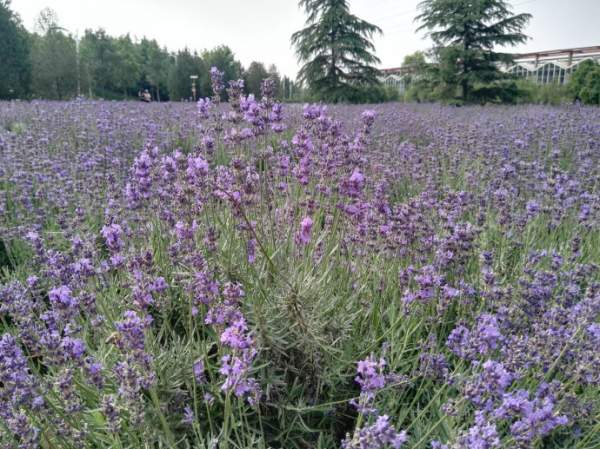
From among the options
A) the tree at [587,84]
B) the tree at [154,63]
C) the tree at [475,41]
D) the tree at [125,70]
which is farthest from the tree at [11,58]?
the tree at [587,84]

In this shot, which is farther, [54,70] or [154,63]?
[154,63]

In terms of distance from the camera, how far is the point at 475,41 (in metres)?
21.5

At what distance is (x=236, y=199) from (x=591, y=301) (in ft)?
4.78

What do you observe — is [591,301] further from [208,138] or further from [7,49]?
[7,49]

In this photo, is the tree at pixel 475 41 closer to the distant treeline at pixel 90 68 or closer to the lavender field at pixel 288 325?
the distant treeline at pixel 90 68

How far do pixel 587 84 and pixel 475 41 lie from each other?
5656 millimetres

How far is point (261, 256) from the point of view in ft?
7.25

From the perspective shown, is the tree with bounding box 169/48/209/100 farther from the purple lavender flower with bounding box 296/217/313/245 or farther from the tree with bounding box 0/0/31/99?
the purple lavender flower with bounding box 296/217/313/245

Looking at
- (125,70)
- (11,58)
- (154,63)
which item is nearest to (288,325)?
(11,58)

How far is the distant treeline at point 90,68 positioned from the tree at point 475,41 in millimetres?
8724

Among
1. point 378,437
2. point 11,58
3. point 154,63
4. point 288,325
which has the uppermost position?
point 154,63

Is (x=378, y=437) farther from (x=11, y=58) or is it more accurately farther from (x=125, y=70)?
(x=125, y=70)

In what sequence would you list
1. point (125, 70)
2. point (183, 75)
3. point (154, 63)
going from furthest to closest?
point (154, 63)
point (125, 70)
point (183, 75)

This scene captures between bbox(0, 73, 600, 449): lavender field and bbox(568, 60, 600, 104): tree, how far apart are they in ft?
69.0
